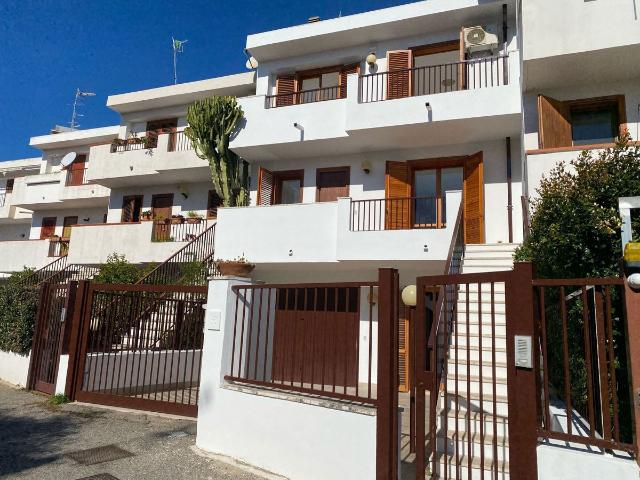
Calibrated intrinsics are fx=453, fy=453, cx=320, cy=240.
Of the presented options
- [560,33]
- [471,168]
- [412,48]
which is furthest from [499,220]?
[412,48]

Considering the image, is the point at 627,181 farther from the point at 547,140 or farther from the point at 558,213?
the point at 547,140

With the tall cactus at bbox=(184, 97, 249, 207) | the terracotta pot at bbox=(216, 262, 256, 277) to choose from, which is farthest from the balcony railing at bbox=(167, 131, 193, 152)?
the terracotta pot at bbox=(216, 262, 256, 277)

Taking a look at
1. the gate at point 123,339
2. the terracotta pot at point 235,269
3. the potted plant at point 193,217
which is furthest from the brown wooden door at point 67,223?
the terracotta pot at point 235,269

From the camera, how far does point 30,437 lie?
6359 millimetres

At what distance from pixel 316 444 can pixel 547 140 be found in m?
7.28

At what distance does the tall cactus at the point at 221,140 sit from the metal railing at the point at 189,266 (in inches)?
51.8

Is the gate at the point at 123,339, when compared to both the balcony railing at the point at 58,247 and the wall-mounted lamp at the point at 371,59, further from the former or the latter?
the balcony railing at the point at 58,247

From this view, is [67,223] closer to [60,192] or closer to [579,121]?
[60,192]

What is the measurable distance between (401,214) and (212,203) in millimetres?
7906

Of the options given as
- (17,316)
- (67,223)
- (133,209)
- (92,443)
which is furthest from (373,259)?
(67,223)

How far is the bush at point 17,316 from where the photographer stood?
1005cm

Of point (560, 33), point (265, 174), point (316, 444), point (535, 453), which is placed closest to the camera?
point (535, 453)

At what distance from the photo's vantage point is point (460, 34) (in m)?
11.9

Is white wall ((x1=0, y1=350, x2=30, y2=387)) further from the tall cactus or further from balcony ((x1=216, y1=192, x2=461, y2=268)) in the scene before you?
the tall cactus
